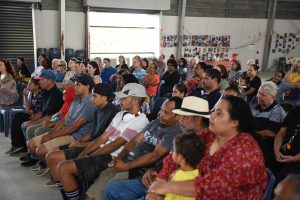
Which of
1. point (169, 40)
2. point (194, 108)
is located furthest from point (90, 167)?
point (169, 40)

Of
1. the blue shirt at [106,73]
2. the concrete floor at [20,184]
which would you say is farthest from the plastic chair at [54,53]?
the concrete floor at [20,184]

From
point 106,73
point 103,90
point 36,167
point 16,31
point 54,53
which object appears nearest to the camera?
point 103,90

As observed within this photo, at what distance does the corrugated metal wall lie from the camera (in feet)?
28.0

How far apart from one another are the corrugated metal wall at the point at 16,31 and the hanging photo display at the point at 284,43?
1019cm

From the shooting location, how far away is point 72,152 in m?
3.15

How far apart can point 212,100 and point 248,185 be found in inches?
82.0

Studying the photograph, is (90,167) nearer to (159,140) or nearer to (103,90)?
(159,140)

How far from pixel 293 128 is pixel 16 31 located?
797 cm

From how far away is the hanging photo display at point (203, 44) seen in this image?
38.5ft

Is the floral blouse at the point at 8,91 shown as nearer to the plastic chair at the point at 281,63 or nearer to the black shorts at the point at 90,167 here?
the black shorts at the point at 90,167

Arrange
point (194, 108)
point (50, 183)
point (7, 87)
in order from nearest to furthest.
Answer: point (194, 108) → point (50, 183) → point (7, 87)

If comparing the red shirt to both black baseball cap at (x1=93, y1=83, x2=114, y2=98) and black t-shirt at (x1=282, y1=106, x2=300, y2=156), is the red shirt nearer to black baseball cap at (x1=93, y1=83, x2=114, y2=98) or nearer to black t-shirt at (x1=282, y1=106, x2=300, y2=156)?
black t-shirt at (x1=282, y1=106, x2=300, y2=156)

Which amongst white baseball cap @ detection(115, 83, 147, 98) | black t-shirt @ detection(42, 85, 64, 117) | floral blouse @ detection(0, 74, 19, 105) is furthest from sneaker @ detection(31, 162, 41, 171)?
floral blouse @ detection(0, 74, 19, 105)

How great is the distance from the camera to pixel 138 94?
306cm
